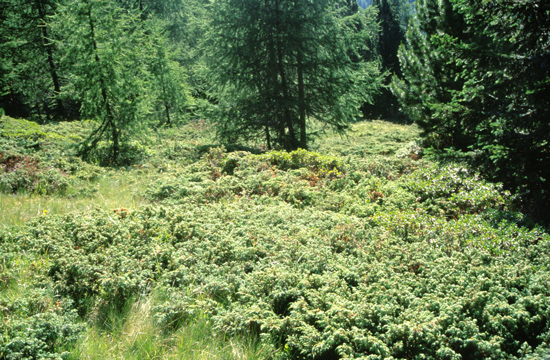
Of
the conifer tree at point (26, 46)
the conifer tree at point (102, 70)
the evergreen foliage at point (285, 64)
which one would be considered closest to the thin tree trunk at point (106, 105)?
the conifer tree at point (102, 70)

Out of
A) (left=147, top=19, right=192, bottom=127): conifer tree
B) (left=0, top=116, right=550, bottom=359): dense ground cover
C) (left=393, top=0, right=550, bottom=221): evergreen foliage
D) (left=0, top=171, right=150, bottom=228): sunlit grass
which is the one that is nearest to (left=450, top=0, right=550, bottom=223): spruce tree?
(left=393, top=0, right=550, bottom=221): evergreen foliage

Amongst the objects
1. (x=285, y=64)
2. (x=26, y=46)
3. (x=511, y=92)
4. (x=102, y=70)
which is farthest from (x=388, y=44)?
(x=511, y=92)

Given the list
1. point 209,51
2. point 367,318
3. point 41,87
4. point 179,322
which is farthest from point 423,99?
point 41,87

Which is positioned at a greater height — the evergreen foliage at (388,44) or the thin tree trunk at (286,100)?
the evergreen foliage at (388,44)

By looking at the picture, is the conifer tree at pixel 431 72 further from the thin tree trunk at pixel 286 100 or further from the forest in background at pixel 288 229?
the thin tree trunk at pixel 286 100

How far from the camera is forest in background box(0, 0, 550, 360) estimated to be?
308 cm

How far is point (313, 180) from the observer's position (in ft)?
26.0

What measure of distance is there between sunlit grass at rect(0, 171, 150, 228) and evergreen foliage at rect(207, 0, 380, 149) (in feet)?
20.2

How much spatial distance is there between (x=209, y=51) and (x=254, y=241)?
10862 millimetres

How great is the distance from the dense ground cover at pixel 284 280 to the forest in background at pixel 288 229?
24 millimetres

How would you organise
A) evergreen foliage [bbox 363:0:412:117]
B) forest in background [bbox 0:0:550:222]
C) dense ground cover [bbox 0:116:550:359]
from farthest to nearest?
evergreen foliage [bbox 363:0:412:117] < forest in background [bbox 0:0:550:222] < dense ground cover [bbox 0:116:550:359]

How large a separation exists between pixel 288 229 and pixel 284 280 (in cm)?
146

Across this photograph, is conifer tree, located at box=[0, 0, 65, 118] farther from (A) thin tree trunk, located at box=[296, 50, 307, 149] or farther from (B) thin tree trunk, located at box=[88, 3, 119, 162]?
(A) thin tree trunk, located at box=[296, 50, 307, 149]

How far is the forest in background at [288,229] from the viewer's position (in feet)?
10.1
